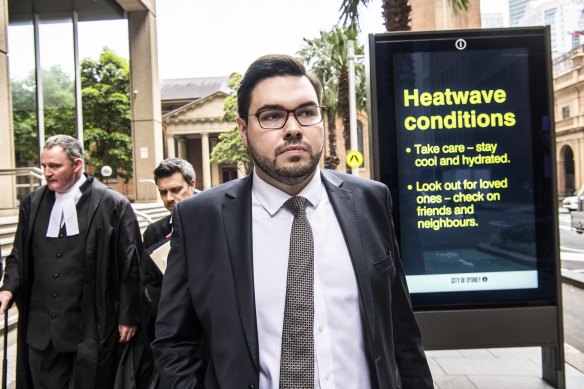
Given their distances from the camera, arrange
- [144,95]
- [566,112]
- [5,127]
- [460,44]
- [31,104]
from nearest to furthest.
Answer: [460,44] → [5,127] → [31,104] → [144,95] → [566,112]

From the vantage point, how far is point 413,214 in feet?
13.2

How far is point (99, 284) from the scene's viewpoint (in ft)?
12.5

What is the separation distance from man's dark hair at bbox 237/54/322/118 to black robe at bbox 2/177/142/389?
7.70 feet

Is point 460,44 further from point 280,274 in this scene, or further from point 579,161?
point 579,161

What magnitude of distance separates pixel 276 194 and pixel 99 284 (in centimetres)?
238

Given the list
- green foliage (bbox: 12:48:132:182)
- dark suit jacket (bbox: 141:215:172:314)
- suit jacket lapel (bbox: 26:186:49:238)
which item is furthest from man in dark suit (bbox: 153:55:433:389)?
green foliage (bbox: 12:48:132:182)

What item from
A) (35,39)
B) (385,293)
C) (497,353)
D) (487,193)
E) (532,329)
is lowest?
(497,353)

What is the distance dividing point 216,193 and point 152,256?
1.48 meters

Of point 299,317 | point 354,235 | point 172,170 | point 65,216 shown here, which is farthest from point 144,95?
point 299,317

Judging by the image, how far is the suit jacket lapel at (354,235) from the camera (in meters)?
1.83

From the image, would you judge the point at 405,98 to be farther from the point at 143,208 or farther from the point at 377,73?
the point at 143,208

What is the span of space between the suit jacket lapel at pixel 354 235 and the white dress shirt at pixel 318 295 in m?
0.03

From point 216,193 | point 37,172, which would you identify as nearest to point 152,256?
point 216,193

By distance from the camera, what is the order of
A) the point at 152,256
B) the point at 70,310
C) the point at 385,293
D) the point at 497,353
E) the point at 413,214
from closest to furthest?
1. the point at 385,293
2. the point at 152,256
3. the point at 70,310
4. the point at 413,214
5. the point at 497,353
